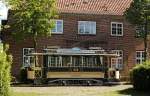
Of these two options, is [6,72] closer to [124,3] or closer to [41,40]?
[41,40]

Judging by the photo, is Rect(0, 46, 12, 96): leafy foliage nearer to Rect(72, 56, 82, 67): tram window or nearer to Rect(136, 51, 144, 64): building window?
Rect(72, 56, 82, 67): tram window

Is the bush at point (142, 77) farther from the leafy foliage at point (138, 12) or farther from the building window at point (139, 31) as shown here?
the building window at point (139, 31)

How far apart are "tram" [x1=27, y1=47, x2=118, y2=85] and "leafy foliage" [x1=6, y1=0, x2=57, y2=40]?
9.15 feet

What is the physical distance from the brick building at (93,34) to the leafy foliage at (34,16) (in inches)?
153

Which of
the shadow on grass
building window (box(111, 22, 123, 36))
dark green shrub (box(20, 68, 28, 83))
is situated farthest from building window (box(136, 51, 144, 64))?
the shadow on grass

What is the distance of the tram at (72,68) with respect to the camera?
37344 millimetres

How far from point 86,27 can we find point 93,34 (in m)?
0.90

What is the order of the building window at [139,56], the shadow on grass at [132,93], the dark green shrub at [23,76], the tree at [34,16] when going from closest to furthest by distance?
the shadow on grass at [132,93] → the dark green shrub at [23,76] → the tree at [34,16] → the building window at [139,56]

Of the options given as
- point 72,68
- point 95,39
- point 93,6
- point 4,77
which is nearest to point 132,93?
point 72,68

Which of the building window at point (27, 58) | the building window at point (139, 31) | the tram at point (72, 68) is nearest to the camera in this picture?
the tram at point (72, 68)

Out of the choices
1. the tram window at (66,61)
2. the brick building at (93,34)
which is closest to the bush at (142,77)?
the tram window at (66,61)

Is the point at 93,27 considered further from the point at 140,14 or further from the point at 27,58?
the point at 27,58

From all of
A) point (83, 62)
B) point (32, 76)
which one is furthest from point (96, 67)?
point (32, 76)

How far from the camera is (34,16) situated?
40.1 metres
